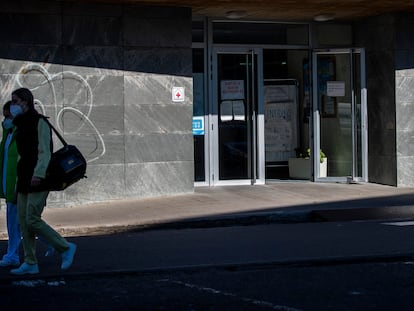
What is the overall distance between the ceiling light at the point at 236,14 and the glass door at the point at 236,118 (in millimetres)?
728

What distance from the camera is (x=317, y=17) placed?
1548cm

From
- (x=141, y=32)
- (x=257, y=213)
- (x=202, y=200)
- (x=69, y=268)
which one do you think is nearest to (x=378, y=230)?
(x=257, y=213)

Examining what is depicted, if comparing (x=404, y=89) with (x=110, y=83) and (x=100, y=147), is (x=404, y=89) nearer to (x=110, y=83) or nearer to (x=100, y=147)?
(x=110, y=83)

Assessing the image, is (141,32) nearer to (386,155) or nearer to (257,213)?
(257,213)

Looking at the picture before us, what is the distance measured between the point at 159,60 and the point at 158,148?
5.05 feet

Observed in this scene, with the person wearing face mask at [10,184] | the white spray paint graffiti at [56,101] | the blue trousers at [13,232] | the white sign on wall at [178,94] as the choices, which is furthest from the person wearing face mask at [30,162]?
the white sign on wall at [178,94]

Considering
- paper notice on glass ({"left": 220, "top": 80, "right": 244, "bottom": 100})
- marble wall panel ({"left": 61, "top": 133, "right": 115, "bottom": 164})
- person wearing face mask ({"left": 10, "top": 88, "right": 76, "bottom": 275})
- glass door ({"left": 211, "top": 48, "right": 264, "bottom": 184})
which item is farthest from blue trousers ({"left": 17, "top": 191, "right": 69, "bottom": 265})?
paper notice on glass ({"left": 220, "top": 80, "right": 244, "bottom": 100})

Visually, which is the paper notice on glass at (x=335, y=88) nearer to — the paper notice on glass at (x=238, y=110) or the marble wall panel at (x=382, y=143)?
the marble wall panel at (x=382, y=143)

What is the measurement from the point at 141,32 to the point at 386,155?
5414mm

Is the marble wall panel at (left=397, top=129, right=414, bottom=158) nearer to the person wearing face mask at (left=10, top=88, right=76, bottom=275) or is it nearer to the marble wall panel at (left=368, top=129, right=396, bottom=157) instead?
the marble wall panel at (left=368, top=129, right=396, bottom=157)

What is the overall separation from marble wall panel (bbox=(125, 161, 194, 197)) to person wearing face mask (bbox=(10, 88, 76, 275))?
5.79 metres

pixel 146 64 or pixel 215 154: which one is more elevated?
pixel 146 64

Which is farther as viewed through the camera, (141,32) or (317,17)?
(317,17)

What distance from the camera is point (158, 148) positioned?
549 inches
